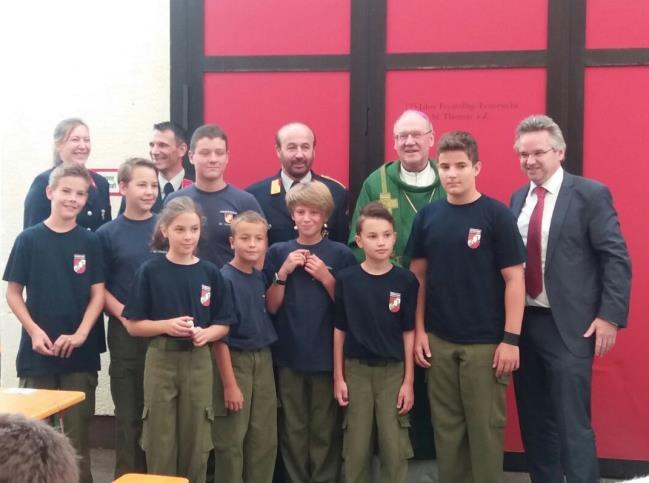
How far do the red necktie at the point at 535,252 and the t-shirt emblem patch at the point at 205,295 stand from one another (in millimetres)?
1575

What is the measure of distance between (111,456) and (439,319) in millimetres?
2544

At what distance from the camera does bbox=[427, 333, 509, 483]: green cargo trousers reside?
12.4 feet

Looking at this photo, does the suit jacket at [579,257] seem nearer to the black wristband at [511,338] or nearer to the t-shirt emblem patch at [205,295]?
the black wristband at [511,338]

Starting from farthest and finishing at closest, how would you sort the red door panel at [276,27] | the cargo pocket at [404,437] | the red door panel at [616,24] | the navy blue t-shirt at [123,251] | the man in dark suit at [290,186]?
the red door panel at [276,27] → the red door panel at [616,24] → the man in dark suit at [290,186] → the navy blue t-shirt at [123,251] → the cargo pocket at [404,437]

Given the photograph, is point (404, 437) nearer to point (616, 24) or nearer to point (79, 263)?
point (79, 263)

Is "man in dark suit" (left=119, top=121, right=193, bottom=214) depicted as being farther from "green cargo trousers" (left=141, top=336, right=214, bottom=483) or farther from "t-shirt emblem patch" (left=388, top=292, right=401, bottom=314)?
"t-shirt emblem patch" (left=388, top=292, right=401, bottom=314)

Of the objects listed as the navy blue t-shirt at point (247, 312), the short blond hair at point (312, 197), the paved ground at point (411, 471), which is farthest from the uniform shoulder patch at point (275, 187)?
the paved ground at point (411, 471)

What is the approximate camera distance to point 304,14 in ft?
16.3

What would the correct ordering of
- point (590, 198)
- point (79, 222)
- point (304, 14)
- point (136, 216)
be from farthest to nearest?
1. point (304, 14)
2. point (79, 222)
3. point (136, 216)
4. point (590, 198)

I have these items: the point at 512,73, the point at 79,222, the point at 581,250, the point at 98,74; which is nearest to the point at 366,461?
the point at 581,250

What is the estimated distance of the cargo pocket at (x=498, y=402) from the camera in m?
3.79

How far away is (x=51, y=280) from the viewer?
3965mm

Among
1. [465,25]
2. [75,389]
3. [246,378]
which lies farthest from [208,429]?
[465,25]

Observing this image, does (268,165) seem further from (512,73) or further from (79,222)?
(512,73)
